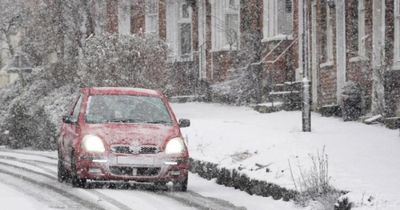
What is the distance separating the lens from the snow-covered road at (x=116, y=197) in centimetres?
1318

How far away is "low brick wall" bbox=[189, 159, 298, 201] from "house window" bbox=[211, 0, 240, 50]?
15357 mm

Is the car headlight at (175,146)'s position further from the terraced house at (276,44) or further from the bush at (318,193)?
the terraced house at (276,44)

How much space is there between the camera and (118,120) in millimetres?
16141

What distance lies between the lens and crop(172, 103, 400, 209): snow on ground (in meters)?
12.9

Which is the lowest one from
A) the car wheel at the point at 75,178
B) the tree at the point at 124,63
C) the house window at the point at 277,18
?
the car wheel at the point at 75,178

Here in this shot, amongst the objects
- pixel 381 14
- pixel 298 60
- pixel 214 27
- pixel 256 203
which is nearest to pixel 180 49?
pixel 214 27

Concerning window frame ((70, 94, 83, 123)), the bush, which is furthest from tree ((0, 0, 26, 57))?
the bush

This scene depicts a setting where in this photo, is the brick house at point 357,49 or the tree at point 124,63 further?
the tree at point 124,63

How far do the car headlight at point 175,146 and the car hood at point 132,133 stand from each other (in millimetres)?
86

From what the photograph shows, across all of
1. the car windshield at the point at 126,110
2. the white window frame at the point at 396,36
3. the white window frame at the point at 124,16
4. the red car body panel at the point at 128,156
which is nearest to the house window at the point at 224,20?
the white window frame at the point at 124,16

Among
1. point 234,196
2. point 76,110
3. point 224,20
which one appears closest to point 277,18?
point 224,20

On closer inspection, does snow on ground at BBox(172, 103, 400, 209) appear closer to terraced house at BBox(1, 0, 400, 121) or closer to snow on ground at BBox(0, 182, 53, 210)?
terraced house at BBox(1, 0, 400, 121)

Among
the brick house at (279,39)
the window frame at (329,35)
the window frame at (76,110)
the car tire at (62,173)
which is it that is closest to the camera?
the window frame at (76,110)

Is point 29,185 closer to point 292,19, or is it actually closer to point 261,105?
point 261,105
